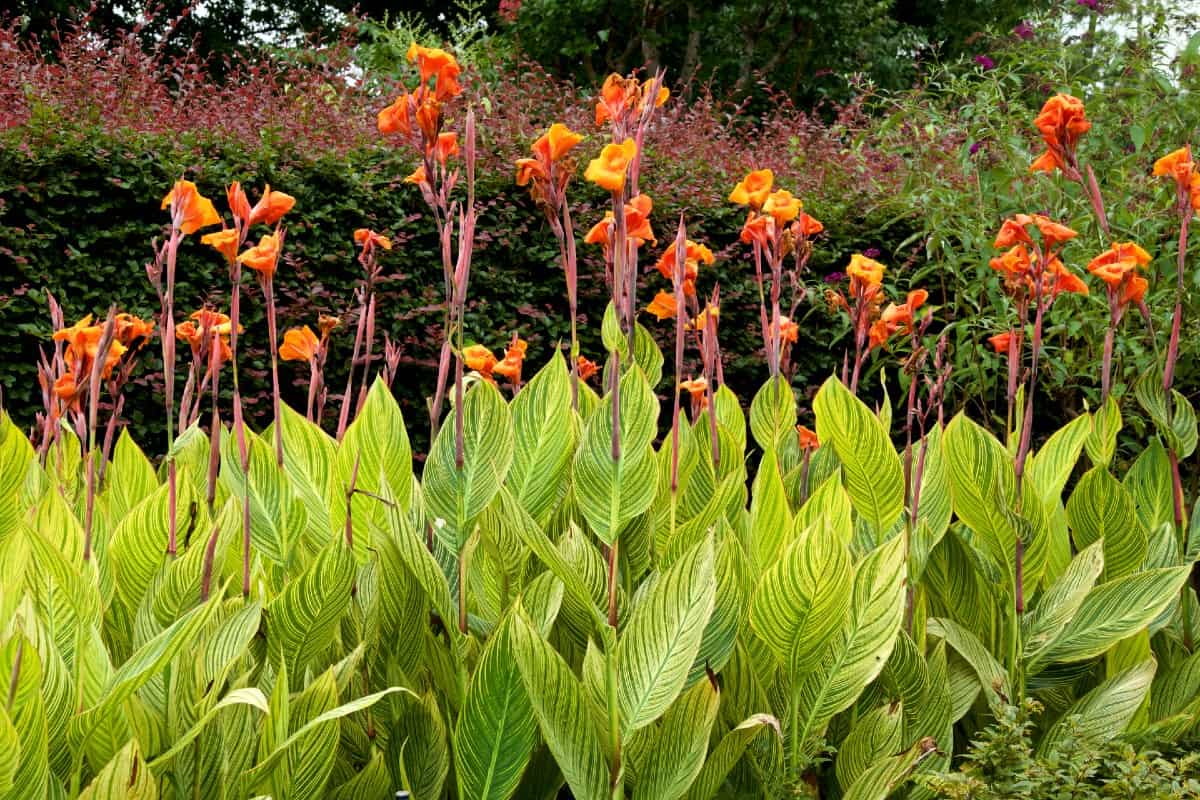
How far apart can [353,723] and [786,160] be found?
188 inches

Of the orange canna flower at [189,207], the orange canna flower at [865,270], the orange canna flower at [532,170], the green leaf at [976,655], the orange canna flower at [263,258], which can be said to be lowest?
the green leaf at [976,655]

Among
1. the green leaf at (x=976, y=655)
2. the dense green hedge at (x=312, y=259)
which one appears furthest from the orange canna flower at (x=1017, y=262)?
the dense green hedge at (x=312, y=259)

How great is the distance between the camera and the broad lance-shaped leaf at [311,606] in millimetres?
1341

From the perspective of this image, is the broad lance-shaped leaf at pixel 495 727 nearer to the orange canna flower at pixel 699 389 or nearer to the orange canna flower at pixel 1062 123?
the orange canna flower at pixel 699 389

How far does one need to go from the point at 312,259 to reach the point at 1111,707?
3.45 metres

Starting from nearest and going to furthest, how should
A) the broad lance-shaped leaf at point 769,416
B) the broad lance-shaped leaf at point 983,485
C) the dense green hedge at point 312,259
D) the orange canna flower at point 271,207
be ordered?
the orange canna flower at point 271,207 < the broad lance-shaped leaf at point 983,485 < the broad lance-shaped leaf at point 769,416 < the dense green hedge at point 312,259

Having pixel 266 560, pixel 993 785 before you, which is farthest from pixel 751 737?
pixel 266 560

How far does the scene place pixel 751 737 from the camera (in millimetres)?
1384

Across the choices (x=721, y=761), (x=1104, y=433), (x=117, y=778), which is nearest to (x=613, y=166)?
(x=721, y=761)

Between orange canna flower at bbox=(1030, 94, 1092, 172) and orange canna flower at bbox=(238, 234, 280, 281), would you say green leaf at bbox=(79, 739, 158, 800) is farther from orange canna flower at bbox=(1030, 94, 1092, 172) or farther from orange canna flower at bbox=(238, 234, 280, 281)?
orange canna flower at bbox=(1030, 94, 1092, 172)

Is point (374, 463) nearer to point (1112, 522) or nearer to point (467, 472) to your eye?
point (467, 472)

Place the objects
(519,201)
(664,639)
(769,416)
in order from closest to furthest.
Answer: (664,639) < (769,416) < (519,201)

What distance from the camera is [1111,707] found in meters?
1.62

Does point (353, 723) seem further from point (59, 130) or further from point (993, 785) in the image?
point (59, 130)
